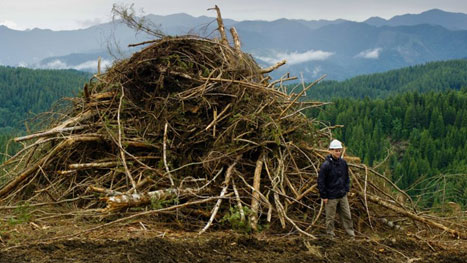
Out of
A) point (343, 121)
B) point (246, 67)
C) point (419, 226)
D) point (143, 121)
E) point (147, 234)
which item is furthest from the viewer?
point (343, 121)

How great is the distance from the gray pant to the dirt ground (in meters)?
0.27

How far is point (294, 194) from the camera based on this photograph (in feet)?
22.1

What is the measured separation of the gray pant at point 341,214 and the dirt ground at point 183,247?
0.88 ft

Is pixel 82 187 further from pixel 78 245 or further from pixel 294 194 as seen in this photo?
pixel 294 194

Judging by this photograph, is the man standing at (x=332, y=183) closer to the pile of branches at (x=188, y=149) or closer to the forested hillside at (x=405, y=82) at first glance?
the pile of branches at (x=188, y=149)

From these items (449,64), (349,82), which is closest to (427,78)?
(449,64)

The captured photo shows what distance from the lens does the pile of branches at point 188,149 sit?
250 inches

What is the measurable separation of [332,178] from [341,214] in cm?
60

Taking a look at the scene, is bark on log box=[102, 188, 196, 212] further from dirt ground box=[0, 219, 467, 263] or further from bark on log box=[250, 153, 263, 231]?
bark on log box=[250, 153, 263, 231]

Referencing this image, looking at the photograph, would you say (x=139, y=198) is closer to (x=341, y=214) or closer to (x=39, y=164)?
(x=39, y=164)

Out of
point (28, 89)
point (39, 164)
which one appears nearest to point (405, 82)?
point (28, 89)

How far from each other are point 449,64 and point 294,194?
598ft

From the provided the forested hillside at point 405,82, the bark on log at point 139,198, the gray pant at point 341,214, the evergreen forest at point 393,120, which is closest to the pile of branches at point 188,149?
the bark on log at point 139,198

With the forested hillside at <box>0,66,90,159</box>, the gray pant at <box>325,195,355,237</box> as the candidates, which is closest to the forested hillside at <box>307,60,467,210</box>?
the gray pant at <box>325,195,355,237</box>
